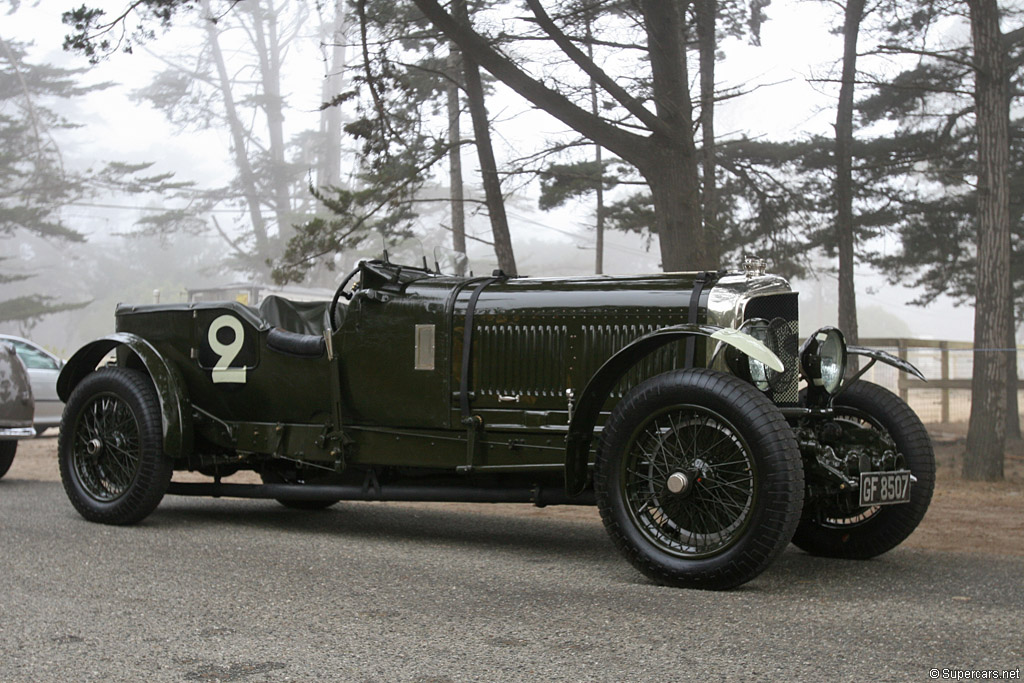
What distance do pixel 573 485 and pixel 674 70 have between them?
6.54m

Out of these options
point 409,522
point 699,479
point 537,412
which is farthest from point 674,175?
point 699,479

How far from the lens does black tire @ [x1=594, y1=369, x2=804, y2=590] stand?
424 cm

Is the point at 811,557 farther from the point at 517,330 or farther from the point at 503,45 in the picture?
the point at 503,45

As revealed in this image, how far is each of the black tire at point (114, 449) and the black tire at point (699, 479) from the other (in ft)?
9.86

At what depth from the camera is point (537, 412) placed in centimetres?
543

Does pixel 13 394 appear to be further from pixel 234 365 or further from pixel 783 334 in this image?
pixel 783 334

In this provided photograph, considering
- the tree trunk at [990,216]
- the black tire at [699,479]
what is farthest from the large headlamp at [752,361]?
the tree trunk at [990,216]

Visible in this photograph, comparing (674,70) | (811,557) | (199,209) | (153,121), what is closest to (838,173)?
(674,70)

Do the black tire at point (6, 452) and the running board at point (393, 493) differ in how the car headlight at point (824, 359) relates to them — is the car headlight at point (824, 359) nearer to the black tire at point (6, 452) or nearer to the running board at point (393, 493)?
the running board at point (393, 493)

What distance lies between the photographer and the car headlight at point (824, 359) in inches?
199

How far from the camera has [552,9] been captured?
1045 cm

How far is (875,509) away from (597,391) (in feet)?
5.41

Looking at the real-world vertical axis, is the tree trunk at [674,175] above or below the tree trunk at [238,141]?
below

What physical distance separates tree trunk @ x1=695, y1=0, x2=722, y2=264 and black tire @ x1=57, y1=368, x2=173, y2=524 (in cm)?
696
